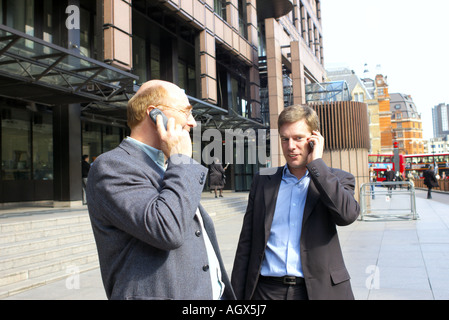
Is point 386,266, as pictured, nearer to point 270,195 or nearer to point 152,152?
point 270,195

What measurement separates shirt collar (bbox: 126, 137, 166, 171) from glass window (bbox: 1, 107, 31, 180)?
14.1 meters

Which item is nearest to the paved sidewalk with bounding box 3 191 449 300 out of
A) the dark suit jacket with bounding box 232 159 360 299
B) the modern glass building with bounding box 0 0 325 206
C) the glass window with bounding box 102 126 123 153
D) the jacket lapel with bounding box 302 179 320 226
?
the dark suit jacket with bounding box 232 159 360 299

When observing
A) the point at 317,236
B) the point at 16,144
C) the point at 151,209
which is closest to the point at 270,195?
the point at 317,236

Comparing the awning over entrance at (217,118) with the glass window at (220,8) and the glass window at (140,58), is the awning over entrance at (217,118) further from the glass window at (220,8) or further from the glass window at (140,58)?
the glass window at (220,8)

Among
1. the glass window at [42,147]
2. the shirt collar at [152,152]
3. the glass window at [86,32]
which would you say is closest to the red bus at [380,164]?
the glass window at [86,32]

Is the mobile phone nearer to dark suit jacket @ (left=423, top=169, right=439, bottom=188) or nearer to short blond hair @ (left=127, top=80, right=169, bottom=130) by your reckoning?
short blond hair @ (left=127, top=80, right=169, bottom=130)

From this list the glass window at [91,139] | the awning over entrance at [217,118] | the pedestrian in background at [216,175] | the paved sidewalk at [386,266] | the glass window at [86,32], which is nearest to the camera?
the paved sidewalk at [386,266]

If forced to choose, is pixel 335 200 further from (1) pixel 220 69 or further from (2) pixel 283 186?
(1) pixel 220 69

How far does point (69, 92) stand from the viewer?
1105 centimetres

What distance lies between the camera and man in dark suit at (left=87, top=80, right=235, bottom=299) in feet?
4.66

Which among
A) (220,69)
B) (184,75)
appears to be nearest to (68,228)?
(184,75)

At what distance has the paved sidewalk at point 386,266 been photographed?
4.98 meters

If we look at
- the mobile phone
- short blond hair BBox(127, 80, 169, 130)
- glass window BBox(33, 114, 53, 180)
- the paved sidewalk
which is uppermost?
glass window BBox(33, 114, 53, 180)

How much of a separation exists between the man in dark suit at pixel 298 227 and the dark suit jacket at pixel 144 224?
31.3 inches
